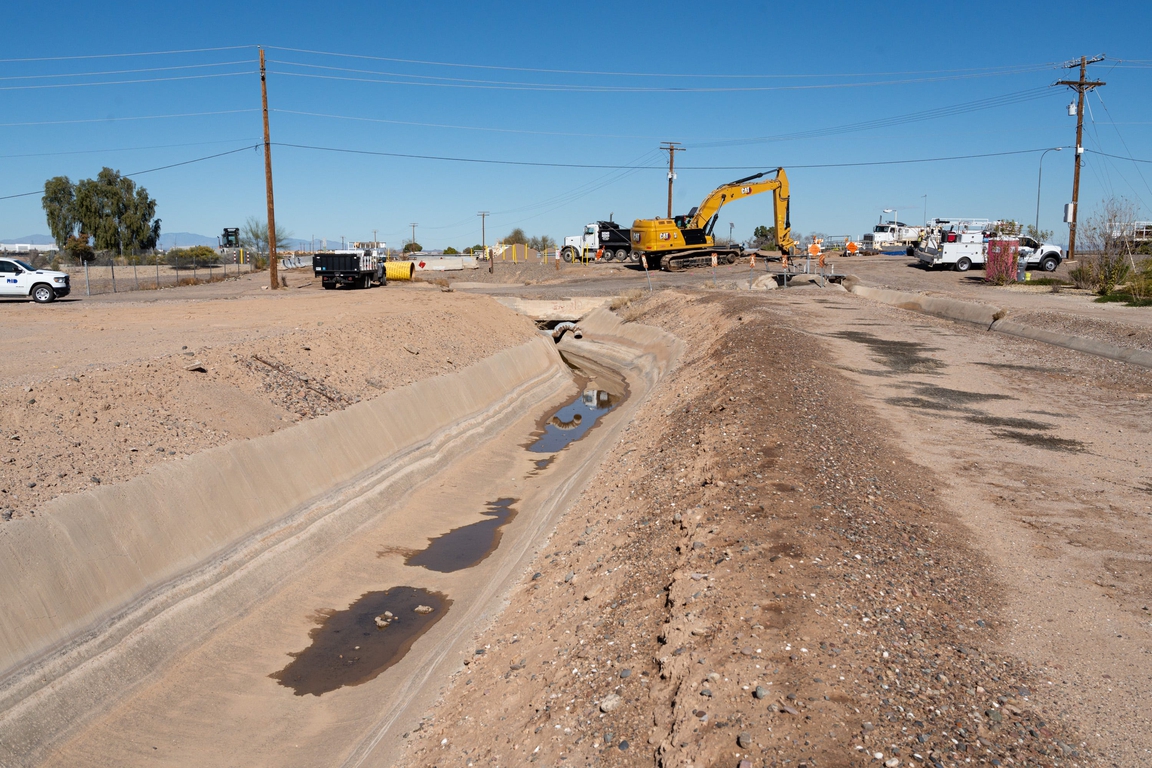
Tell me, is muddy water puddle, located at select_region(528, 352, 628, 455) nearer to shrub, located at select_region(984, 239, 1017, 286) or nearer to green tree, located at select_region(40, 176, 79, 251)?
shrub, located at select_region(984, 239, 1017, 286)

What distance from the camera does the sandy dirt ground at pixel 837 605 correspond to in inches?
218

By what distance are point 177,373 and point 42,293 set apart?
72.4ft

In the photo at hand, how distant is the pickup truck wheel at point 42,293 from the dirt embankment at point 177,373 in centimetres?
422

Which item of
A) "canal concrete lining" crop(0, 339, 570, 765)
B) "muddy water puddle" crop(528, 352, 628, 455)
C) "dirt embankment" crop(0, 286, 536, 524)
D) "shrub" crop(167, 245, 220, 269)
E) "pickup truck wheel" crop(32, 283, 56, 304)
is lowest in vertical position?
"muddy water puddle" crop(528, 352, 628, 455)

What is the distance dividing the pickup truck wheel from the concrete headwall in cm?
2162

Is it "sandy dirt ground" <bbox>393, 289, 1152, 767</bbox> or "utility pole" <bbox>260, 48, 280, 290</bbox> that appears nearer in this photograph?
"sandy dirt ground" <bbox>393, 289, 1152, 767</bbox>

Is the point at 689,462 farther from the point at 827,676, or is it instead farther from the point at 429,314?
the point at 429,314

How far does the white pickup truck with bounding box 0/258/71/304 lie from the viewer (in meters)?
31.6

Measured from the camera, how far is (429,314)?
93.3 ft

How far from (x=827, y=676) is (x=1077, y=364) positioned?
1611 cm

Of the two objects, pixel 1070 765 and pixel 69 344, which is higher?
pixel 69 344

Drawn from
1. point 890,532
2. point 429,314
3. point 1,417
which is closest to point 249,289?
point 429,314

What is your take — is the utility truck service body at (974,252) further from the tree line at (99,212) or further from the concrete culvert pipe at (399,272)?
the tree line at (99,212)

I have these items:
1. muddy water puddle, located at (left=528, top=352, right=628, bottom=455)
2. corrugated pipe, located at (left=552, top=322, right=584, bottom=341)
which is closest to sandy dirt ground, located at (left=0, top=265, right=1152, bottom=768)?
muddy water puddle, located at (left=528, top=352, right=628, bottom=455)
